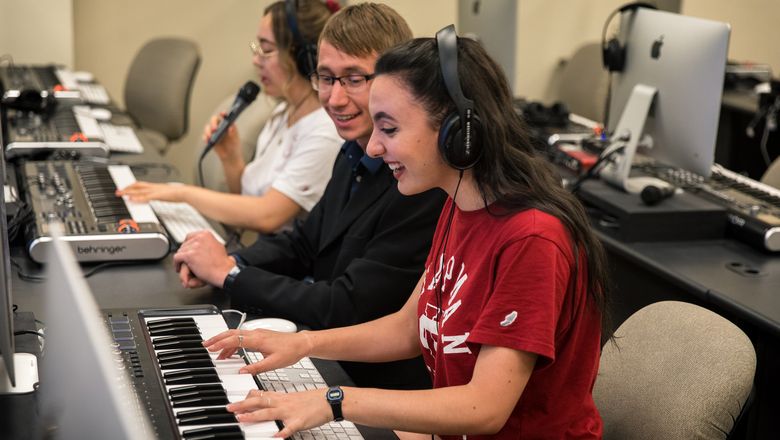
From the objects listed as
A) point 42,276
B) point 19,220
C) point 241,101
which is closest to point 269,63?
point 241,101

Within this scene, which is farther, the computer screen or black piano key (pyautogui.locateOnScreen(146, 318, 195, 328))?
black piano key (pyautogui.locateOnScreen(146, 318, 195, 328))

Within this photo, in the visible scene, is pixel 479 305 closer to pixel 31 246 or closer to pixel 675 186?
pixel 31 246

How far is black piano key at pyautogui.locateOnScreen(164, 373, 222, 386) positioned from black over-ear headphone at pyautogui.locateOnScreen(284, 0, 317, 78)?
1120 mm

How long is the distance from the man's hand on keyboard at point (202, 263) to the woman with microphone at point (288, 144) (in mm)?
446

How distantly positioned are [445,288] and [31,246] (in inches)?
38.5

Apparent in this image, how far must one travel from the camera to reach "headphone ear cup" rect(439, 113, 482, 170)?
4.18 ft

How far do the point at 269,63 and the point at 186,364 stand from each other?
49.5 inches

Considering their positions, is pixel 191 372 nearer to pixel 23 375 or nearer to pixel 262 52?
pixel 23 375

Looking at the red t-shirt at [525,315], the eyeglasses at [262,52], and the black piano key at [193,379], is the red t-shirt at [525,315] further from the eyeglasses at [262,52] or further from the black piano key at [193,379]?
the eyeglasses at [262,52]

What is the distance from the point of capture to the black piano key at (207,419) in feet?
3.89

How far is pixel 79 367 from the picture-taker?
0.75 meters

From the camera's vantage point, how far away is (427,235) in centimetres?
174

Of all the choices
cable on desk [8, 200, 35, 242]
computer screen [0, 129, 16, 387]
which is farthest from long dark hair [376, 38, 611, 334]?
cable on desk [8, 200, 35, 242]

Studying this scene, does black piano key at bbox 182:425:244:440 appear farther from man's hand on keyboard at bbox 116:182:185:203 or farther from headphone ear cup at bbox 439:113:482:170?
man's hand on keyboard at bbox 116:182:185:203
